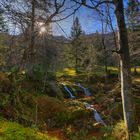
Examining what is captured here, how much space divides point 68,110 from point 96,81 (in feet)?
72.9

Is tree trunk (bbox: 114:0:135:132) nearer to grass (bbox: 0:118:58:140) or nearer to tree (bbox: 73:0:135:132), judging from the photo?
tree (bbox: 73:0:135:132)

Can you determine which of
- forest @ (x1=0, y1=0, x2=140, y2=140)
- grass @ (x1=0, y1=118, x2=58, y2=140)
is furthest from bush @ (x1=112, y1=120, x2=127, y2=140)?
grass @ (x1=0, y1=118, x2=58, y2=140)

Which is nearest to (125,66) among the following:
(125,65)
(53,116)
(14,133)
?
(125,65)

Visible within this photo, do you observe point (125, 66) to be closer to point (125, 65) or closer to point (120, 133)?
point (125, 65)

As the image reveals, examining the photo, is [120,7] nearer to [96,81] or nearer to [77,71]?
[96,81]

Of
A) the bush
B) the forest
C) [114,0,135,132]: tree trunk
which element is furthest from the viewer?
[114,0,135,132]: tree trunk

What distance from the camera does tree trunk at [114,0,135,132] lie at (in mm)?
8070

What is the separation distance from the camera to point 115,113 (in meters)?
19.3

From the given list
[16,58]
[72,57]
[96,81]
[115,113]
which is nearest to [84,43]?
[72,57]

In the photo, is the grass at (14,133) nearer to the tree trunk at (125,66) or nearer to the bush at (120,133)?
the bush at (120,133)

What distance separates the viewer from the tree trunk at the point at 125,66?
8070 millimetres

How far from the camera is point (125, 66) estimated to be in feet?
26.5

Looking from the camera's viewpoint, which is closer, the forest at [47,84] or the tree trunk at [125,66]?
the forest at [47,84]

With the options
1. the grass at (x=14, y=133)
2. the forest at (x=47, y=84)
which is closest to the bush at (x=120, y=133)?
the forest at (x=47, y=84)
